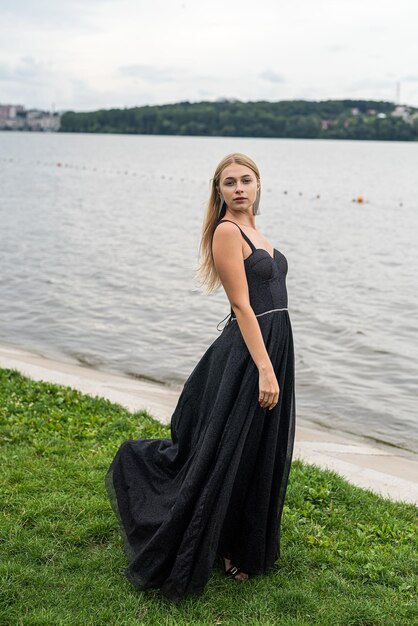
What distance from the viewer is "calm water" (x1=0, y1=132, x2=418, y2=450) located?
12083mm

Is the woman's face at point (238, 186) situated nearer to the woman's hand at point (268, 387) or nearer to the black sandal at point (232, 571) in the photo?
the woman's hand at point (268, 387)

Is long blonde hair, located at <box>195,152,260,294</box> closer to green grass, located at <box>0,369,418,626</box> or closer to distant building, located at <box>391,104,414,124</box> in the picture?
green grass, located at <box>0,369,418,626</box>

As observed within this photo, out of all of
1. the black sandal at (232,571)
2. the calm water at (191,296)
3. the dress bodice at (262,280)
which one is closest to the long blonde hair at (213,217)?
the dress bodice at (262,280)

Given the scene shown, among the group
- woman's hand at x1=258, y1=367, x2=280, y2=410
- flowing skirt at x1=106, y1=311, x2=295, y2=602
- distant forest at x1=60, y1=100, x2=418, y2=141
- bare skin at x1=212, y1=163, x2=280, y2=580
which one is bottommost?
flowing skirt at x1=106, y1=311, x2=295, y2=602

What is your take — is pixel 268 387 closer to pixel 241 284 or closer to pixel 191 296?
pixel 241 284

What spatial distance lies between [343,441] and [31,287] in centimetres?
1148

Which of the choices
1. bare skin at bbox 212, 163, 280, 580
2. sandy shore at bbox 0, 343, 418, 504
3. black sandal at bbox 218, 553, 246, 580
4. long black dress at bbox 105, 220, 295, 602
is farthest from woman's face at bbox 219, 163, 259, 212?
sandy shore at bbox 0, 343, 418, 504

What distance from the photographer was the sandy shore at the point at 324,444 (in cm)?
680

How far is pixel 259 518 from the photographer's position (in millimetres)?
4461

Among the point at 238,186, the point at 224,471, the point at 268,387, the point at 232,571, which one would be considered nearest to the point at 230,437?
the point at 224,471

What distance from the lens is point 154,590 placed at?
4348mm

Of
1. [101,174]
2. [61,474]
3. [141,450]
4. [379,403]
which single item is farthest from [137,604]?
[101,174]

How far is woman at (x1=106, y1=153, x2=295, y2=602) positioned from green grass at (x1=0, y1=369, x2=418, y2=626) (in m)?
0.18

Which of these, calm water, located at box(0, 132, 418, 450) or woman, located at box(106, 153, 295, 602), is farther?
calm water, located at box(0, 132, 418, 450)
